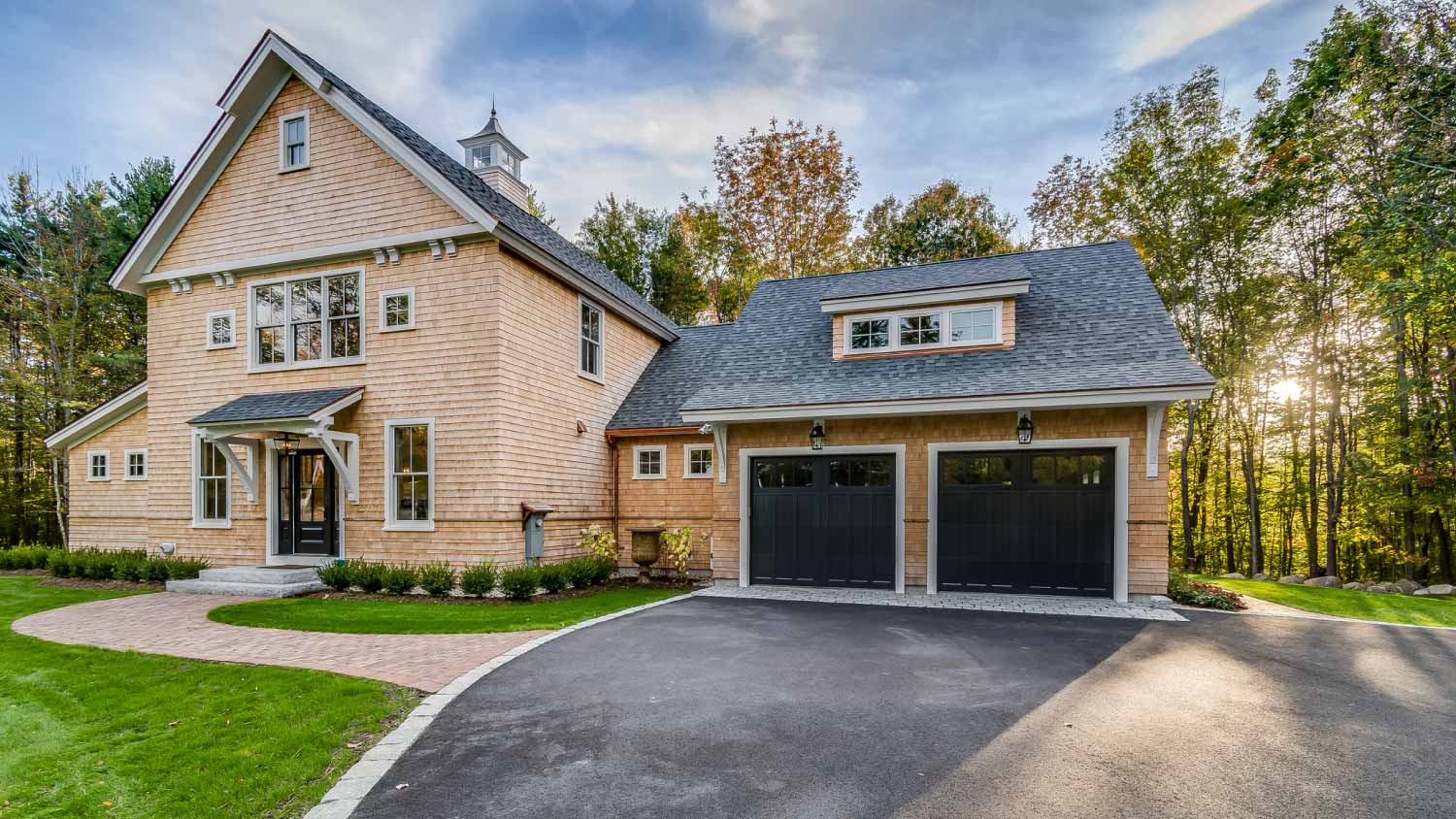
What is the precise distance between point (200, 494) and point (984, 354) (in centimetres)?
1487

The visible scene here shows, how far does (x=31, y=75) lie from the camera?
1193 cm

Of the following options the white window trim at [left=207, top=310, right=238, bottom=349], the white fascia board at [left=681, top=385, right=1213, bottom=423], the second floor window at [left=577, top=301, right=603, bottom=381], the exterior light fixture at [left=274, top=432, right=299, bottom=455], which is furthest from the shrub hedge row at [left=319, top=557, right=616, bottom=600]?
the white window trim at [left=207, top=310, right=238, bottom=349]

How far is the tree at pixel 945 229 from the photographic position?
2345 centimetres

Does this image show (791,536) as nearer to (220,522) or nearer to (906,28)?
(906,28)

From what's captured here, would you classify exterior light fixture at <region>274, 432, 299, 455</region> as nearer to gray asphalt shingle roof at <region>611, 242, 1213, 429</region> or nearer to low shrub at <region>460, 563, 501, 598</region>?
low shrub at <region>460, 563, 501, 598</region>

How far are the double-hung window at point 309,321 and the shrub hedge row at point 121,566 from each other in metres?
3.95

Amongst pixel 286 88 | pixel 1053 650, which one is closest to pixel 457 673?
pixel 1053 650

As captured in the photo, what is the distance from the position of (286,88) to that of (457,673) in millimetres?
11550

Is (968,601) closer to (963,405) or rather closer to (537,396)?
(963,405)

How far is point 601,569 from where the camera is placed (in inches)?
460

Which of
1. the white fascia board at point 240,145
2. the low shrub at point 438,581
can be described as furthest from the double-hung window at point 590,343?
the low shrub at point 438,581

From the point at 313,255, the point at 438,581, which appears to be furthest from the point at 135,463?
the point at 438,581

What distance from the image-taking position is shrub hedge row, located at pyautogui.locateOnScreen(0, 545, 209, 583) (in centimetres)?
1160

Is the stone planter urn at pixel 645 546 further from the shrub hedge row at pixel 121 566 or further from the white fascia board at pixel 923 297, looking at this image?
the shrub hedge row at pixel 121 566
